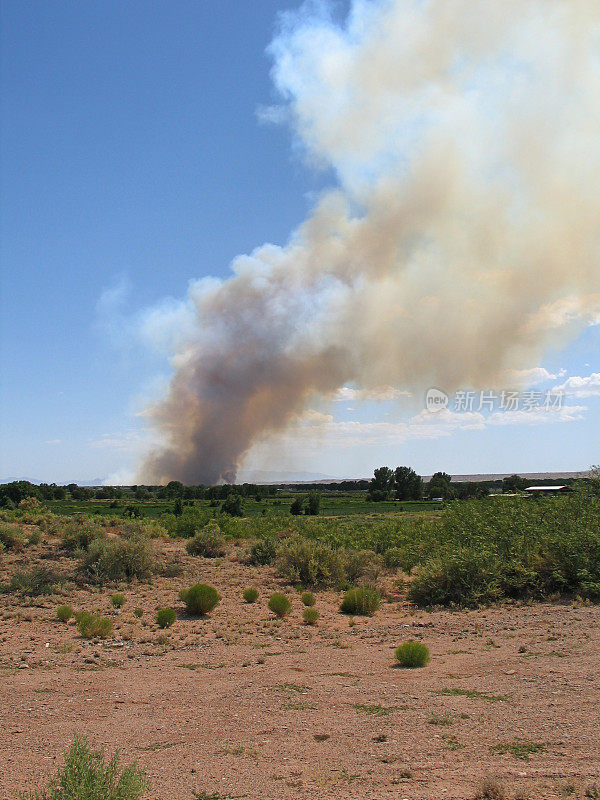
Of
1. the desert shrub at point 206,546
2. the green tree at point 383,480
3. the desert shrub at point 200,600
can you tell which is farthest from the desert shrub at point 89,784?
the green tree at point 383,480

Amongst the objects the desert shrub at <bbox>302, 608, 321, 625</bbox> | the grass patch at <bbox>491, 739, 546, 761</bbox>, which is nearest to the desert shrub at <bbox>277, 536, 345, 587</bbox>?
the desert shrub at <bbox>302, 608, 321, 625</bbox>

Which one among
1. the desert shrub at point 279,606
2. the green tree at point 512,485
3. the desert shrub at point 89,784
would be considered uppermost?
the green tree at point 512,485

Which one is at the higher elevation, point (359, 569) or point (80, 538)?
point (80, 538)

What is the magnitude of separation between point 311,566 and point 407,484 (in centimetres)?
13257

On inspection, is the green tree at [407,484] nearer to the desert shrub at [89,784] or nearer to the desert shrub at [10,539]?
the desert shrub at [10,539]

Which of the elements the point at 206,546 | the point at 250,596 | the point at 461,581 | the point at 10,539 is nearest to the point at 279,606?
the point at 250,596

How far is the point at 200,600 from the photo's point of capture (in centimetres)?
2009

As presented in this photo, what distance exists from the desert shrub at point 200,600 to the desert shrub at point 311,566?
7206 mm

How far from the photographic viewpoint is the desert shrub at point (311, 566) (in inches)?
1061

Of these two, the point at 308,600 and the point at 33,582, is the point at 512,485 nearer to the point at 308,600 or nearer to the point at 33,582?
the point at 308,600

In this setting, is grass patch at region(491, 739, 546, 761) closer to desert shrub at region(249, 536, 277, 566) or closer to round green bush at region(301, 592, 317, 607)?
round green bush at region(301, 592, 317, 607)

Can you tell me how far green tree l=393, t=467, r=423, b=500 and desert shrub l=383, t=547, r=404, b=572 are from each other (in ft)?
387

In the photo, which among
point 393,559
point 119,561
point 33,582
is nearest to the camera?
point 33,582

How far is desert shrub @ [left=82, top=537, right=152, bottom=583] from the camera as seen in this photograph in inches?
1014
